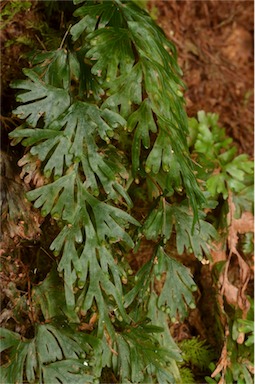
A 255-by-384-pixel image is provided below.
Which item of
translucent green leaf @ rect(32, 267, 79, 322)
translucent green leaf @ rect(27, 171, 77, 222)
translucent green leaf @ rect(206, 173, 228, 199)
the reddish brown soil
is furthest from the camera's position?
the reddish brown soil

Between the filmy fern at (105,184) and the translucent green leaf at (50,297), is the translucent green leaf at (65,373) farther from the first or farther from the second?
the translucent green leaf at (50,297)

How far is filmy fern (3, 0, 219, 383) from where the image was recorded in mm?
1756

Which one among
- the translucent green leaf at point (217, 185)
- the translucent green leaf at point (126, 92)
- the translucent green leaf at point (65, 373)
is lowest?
the translucent green leaf at point (65, 373)

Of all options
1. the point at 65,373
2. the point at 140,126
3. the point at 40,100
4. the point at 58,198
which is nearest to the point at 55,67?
the point at 40,100

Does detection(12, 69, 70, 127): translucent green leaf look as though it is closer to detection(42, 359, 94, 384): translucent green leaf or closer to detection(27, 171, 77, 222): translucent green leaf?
detection(27, 171, 77, 222): translucent green leaf

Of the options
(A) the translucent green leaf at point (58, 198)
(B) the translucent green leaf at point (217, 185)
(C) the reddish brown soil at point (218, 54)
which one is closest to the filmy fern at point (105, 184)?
(A) the translucent green leaf at point (58, 198)

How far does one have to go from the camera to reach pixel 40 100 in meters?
1.81

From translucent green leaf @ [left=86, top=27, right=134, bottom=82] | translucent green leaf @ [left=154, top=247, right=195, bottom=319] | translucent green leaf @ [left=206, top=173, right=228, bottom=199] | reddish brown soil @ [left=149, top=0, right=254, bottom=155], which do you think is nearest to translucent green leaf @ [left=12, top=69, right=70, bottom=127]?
translucent green leaf @ [left=86, top=27, right=134, bottom=82]

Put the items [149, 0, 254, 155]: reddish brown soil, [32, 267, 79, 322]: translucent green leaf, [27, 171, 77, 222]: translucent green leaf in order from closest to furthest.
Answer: [27, 171, 77, 222]: translucent green leaf → [32, 267, 79, 322]: translucent green leaf → [149, 0, 254, 155]: reddish brown soil

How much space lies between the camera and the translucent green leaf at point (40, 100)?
179 centimetres

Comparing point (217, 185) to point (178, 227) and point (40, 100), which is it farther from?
point (40, 100)

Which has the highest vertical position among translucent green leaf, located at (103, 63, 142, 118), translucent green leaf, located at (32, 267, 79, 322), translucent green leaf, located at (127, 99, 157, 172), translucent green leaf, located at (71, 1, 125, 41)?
translucent green leaf, located at (71, 1, 125, 41)

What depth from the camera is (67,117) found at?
179 centimetres

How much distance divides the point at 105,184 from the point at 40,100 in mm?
370
